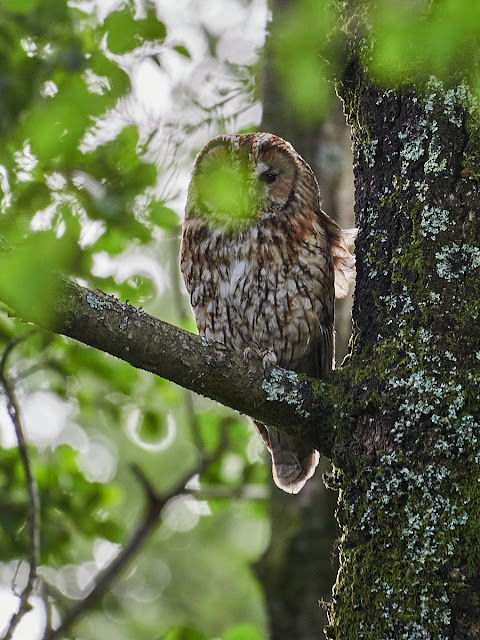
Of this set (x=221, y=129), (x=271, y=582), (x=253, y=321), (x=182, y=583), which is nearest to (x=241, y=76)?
(x=221, y=129)

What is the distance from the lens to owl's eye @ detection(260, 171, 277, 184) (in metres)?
2.81

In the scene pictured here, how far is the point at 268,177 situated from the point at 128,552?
1443mm

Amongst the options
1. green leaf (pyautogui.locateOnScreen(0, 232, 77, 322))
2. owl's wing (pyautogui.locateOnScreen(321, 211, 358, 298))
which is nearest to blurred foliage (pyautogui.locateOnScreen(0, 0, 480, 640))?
green leaf (pyautogui.locateOnScreen(0, 232, 77, 322))

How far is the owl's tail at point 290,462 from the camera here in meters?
2.82

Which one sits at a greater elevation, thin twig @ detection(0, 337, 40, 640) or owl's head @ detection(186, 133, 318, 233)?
owl's head @ detection(186, 133, 318, 233)

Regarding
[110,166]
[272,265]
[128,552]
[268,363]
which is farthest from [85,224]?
[128,552]

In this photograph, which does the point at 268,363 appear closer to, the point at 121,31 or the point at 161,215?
the point at 161,215

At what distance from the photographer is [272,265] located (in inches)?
106

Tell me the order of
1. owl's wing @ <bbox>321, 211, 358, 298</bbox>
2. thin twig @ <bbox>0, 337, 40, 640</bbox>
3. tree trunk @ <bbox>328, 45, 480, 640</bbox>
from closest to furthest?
tree trunk @ <bbox>328, 45, 480, 640</bbox> → thin twig @ <bbox>0, 337, 40, 640</bbox> → owl's wing @ <bbox>321, 211, 358, 298</bbox>

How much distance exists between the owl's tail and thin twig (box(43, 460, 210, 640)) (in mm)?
352

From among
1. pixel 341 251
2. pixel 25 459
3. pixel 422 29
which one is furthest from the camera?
pixel 341 251

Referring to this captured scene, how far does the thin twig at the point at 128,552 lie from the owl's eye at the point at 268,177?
1.12 metres

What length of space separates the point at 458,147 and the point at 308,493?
1802 millimetres

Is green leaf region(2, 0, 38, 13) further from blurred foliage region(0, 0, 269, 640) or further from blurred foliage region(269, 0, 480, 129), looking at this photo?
blurred foliage region(269, 0, 480, 129)
